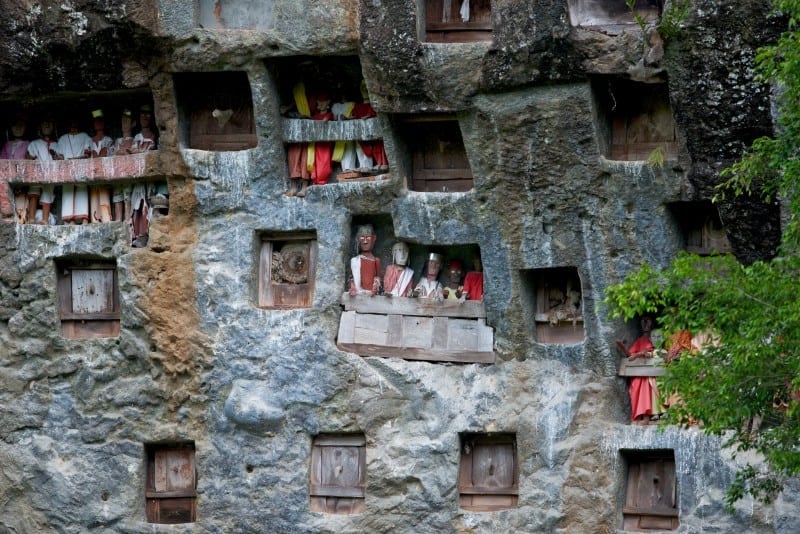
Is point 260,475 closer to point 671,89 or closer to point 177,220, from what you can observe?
point 177,220

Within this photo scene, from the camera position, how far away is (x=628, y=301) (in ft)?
44.1

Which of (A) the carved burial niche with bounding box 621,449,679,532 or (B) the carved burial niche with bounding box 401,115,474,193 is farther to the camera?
(B) the carved burial niche with bounding box 401,115,474,193

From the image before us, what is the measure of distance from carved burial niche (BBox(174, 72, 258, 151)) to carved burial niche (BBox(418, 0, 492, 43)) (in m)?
2.19

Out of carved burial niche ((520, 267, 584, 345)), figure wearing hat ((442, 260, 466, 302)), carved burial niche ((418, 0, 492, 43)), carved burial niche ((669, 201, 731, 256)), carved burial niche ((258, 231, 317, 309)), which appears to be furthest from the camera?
carved burial niche ((258, 231, 317, 309))

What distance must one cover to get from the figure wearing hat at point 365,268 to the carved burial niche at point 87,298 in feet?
8.72

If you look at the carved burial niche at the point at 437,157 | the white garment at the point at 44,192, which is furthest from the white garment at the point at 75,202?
the carved burial niche at the point at 437,157

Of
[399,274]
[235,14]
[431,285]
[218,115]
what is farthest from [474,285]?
[235,14]

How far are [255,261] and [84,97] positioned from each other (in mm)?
2573

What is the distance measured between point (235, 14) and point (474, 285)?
12.3ft

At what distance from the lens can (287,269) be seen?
18.3m

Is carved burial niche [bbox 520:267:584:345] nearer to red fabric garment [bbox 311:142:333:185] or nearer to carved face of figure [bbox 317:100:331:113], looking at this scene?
red fabric garment [bbox 311:142:333:185]

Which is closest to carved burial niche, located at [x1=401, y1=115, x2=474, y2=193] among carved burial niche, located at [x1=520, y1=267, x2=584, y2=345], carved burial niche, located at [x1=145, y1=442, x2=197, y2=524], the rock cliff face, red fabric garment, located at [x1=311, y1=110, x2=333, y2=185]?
the rock cliff face

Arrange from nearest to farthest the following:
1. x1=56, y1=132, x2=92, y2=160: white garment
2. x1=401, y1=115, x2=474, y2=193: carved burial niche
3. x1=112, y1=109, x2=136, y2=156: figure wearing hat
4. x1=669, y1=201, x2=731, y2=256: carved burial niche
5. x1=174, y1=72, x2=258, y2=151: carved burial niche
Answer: x1=669, y1=201, x2=731, y2=256: carved burial niche
x1=401, y1=115, x2=474, y2=193: carved burial niche
x1=174, y1=72, x2=258, y2=151: carved burial niche
x1=112, y1=109, x2=136, y2=156: figure wearing hat
x1=56, y1=132, x2=92, y2=160: white garment

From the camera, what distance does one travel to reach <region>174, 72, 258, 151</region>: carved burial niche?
60.3ft
